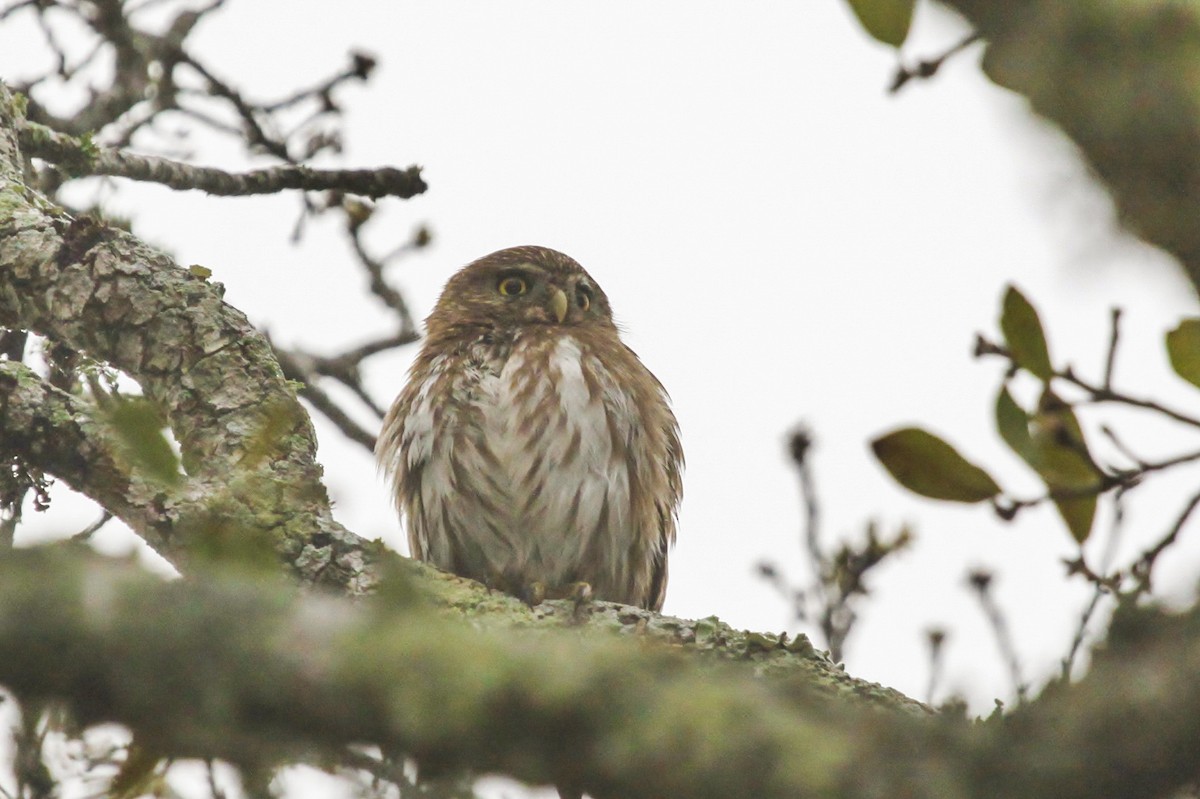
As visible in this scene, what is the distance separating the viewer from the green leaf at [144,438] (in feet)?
A: 4.11

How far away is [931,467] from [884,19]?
0.73 meters

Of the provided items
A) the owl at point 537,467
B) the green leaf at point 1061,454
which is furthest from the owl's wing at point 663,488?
the green leaf at point 1061,454

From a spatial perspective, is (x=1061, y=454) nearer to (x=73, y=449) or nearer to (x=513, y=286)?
(x=73, y=449)

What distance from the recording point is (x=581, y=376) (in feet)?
17.3

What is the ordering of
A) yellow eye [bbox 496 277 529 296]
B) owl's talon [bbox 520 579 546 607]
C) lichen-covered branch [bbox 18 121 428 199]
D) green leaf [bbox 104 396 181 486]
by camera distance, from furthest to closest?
yellow eye [bbox 496 277 529 296] → lichen-covered branch [bbox 18 121 428 199] → owl's talon [bbox 520 579 546 607] → green leaf [bbox 104 396 181 486]

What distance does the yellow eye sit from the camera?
6121 mm

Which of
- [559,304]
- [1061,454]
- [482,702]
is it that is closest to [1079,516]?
[1061,454]

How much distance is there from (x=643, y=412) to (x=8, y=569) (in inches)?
172

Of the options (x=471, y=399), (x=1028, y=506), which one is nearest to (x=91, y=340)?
(x=471, y=399)

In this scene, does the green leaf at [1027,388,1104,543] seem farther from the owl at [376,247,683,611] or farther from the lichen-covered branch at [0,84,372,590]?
the owl at [376,247,683,611]

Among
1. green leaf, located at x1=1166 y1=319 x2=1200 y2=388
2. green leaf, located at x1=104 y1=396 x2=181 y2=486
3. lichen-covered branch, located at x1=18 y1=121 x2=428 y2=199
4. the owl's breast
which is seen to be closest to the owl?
the owl's breast

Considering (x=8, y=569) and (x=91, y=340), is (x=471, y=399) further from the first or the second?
(x=8, y=569)

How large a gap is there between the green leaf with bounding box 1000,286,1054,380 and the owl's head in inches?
151

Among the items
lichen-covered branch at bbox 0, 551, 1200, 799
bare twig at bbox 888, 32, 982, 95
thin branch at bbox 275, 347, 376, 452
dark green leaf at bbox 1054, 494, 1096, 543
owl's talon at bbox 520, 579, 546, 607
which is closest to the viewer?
lichen-covered branch at bbox 0, 551, 1200, 799
